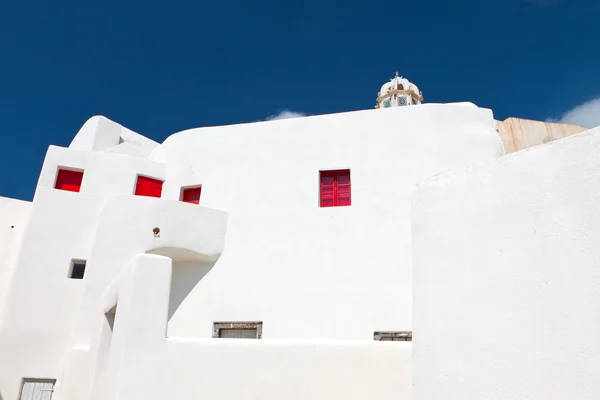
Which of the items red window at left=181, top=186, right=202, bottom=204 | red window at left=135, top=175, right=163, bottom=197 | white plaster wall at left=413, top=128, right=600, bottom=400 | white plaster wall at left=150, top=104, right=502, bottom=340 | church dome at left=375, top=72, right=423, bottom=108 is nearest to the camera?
white plaster wall at left=413, top=128, right=600, bottom=400

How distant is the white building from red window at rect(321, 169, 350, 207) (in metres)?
0.03

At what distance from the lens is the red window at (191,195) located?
11734 mm

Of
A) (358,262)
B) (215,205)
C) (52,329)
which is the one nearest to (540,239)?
(358,262)

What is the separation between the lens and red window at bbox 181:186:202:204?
11.7 m

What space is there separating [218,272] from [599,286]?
332 inches

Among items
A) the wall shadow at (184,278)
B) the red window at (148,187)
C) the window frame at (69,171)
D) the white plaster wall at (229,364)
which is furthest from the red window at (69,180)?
the white plaster wall at (229,364)

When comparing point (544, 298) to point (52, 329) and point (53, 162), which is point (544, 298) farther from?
point (53, 162)

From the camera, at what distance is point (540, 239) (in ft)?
10.7

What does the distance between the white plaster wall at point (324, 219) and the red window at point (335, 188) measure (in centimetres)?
22

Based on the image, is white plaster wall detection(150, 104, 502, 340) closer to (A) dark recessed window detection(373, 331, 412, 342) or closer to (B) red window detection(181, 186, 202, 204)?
(A) dark recessed window detection(373, 331, 412, 342)

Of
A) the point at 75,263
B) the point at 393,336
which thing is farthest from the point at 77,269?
the point at 393,336

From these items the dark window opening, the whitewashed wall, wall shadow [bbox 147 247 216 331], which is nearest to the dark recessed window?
the whitewashed wall

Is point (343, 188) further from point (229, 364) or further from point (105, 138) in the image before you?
point (105, 138)

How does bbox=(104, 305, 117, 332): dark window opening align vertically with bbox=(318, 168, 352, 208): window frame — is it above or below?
below
